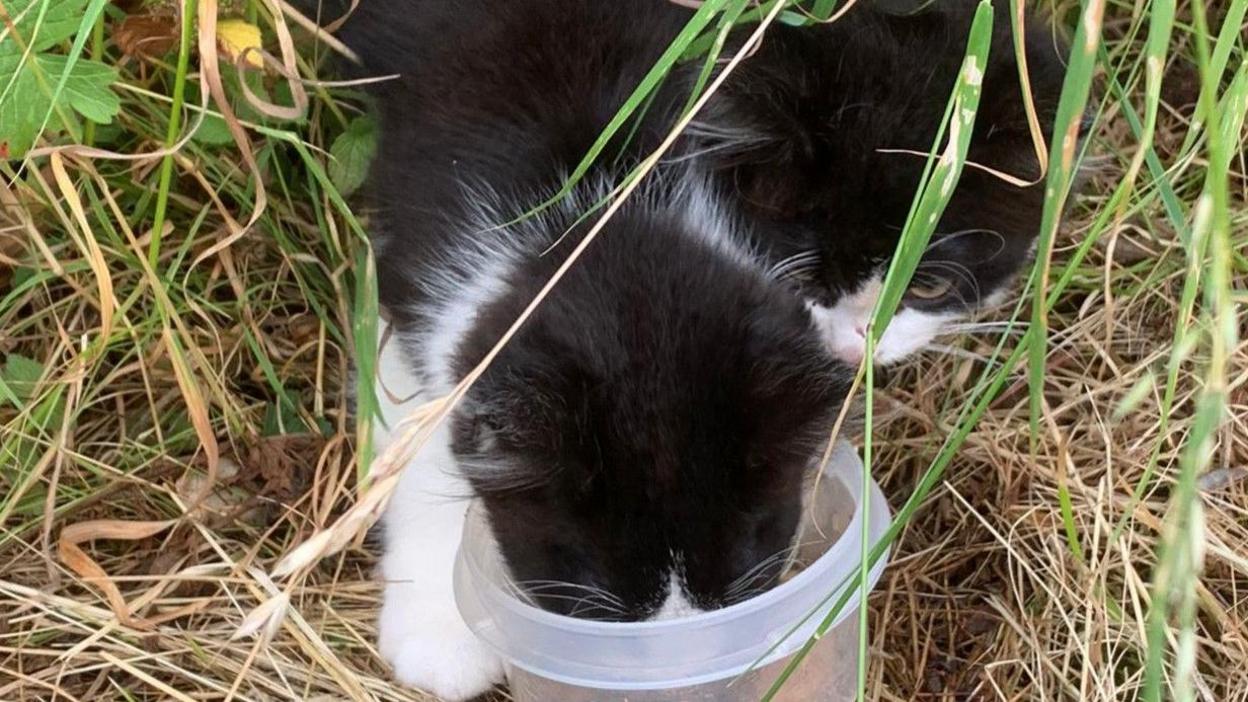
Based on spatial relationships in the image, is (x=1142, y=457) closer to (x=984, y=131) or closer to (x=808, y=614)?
(x=984, y=131)

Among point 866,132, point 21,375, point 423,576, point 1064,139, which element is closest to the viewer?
point 1064,139

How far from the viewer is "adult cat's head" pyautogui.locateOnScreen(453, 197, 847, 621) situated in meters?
1.02

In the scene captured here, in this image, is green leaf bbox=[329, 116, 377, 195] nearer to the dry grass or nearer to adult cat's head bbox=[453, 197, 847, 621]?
the dry grass

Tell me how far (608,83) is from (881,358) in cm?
47

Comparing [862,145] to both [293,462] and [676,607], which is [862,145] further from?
[293,462]

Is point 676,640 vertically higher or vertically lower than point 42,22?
lower

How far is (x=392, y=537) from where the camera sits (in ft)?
5.04

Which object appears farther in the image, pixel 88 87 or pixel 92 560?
pixel 92 560

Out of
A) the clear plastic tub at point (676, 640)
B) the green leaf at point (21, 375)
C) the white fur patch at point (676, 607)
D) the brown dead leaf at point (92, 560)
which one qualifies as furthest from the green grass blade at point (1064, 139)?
the green leaf at point (21, 375)

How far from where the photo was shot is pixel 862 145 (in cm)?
138

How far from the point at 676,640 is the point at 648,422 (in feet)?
0.70

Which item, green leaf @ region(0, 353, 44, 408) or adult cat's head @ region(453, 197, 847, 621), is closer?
adult cat's head @ region(453, 197, 847, 621)

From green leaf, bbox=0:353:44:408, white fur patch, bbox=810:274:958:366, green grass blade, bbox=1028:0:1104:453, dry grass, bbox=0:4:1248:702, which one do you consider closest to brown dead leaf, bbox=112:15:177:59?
dry grass, bbox=0:4:1248:702

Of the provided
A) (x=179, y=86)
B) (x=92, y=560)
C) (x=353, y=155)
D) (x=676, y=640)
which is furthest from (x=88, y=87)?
(x=676, y=640)
